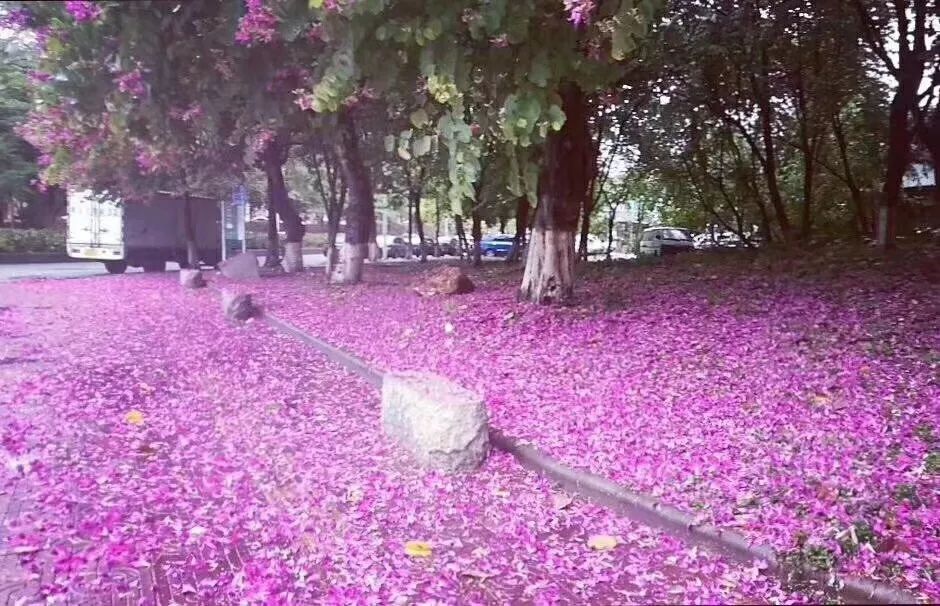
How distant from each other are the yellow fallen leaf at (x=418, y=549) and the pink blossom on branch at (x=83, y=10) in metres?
2.54

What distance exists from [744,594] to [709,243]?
61.6 ft

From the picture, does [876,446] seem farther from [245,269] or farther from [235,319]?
[245,269]

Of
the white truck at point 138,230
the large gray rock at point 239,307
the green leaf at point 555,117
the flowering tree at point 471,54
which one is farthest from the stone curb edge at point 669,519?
the large gray rock at point 239,307

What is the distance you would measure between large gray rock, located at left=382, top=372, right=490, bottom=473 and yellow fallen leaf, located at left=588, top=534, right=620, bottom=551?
1.07 m

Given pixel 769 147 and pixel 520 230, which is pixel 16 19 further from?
pixel 520 230

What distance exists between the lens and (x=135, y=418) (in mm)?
5680

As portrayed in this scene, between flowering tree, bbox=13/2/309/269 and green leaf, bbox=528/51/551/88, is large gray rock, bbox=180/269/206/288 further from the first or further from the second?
green leaf, bbox=528/51/551/88

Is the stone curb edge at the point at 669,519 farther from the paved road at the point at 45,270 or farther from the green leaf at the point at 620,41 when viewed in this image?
the paved road at the point at 45,270

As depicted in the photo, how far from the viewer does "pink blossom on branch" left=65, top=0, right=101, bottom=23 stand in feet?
8.22

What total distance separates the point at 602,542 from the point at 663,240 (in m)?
23.4

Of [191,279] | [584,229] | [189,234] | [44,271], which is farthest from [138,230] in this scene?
[584,229]

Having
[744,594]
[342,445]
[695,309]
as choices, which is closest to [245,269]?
[695,309]

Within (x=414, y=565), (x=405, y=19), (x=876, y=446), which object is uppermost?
(x=405, y=19)

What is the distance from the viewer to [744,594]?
10.1 feet
